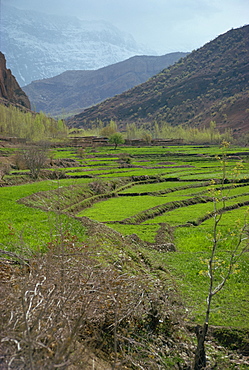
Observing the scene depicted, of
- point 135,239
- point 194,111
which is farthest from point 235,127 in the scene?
point 135,239

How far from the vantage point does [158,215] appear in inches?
1362

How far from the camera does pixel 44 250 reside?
49.9 feet

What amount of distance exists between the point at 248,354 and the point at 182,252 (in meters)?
10.4

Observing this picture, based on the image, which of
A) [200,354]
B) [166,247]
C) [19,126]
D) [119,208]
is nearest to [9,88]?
[19,126]

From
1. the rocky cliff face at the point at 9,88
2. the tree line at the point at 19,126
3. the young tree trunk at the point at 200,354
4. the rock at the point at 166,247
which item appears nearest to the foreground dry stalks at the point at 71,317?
the young tree trunk at the point at 200,354

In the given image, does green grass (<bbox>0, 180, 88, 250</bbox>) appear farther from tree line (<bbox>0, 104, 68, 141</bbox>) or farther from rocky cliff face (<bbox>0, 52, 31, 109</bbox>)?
rocky cliff face (<bbox>0, 52, 31, 109</bbox>)

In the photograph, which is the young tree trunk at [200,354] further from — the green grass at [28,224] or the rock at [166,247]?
the rock at [166,247]

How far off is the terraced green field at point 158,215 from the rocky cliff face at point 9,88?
10973 cm

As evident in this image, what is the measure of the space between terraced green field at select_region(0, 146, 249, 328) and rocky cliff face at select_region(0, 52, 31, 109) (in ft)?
360

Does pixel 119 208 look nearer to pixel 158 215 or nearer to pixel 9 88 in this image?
pixel 158 215

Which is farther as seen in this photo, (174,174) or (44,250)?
(174,174)

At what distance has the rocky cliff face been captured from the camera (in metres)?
157

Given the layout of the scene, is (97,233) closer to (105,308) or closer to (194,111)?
(105,308)

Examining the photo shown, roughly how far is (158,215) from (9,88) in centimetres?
15181
